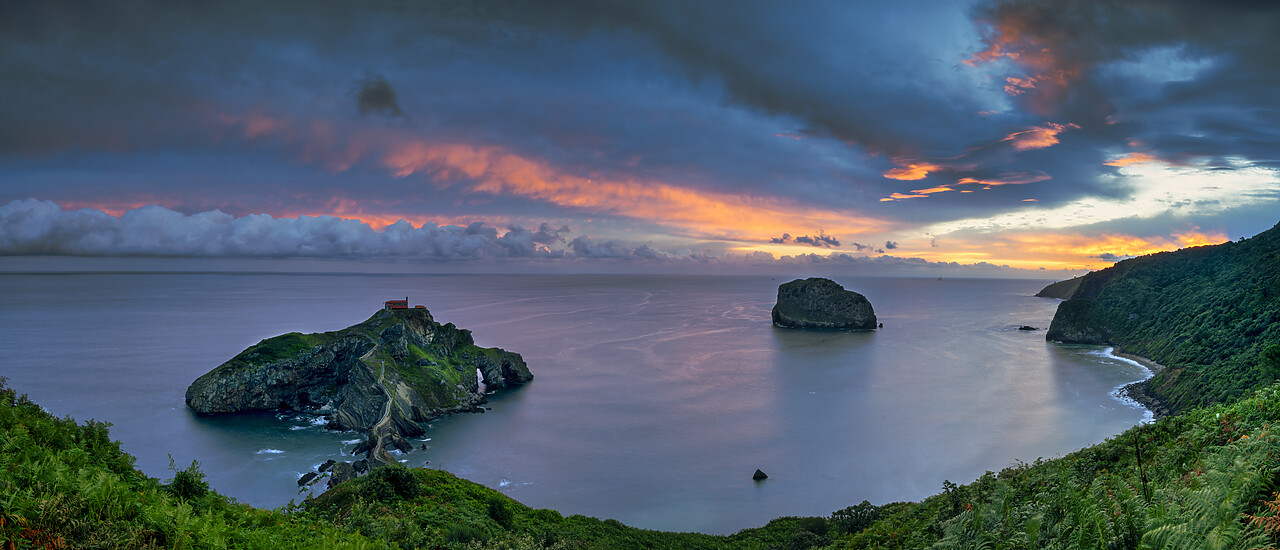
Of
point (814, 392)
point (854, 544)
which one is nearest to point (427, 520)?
point (854, 544)

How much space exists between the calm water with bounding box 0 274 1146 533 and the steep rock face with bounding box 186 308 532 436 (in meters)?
2.89

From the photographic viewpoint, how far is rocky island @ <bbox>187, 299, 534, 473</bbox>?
199ft

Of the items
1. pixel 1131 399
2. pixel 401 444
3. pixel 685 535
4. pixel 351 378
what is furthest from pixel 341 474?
pixel 1131 399

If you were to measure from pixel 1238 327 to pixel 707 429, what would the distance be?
74396 mm

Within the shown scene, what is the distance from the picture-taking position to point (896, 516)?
76.9 feet

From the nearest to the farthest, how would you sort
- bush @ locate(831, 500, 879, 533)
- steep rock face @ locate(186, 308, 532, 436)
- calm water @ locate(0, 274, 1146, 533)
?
bush @ locate(831, 500, 879, 533) < calm water @ locate(0, 274, 1146, 533) < steep rock face @ locate(186, 308, 532, 436)

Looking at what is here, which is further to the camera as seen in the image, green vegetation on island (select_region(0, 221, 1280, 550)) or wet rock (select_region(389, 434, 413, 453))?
wet rock (select_region(389, 434, 413, 453))

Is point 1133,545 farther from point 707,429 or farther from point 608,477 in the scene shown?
point 707,429

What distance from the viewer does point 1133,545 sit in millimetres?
8477

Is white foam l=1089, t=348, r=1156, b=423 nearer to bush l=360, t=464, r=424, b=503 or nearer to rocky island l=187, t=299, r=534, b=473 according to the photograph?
bush l=360, t=464, r=424, b=503

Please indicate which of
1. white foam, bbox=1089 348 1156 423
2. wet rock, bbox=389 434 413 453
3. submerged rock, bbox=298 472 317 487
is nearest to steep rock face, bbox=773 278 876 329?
white foam, bbox=1089 348 1156 423

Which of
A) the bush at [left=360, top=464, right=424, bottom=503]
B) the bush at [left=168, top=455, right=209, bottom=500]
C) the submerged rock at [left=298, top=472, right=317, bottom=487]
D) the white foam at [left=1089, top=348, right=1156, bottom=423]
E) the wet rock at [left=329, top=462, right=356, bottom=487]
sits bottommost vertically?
the submerged rock at [left=298, top=472, right=317, bottom=487]

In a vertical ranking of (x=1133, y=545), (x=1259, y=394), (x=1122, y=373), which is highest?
(x=1259, y=394)

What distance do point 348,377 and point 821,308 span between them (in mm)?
130252
